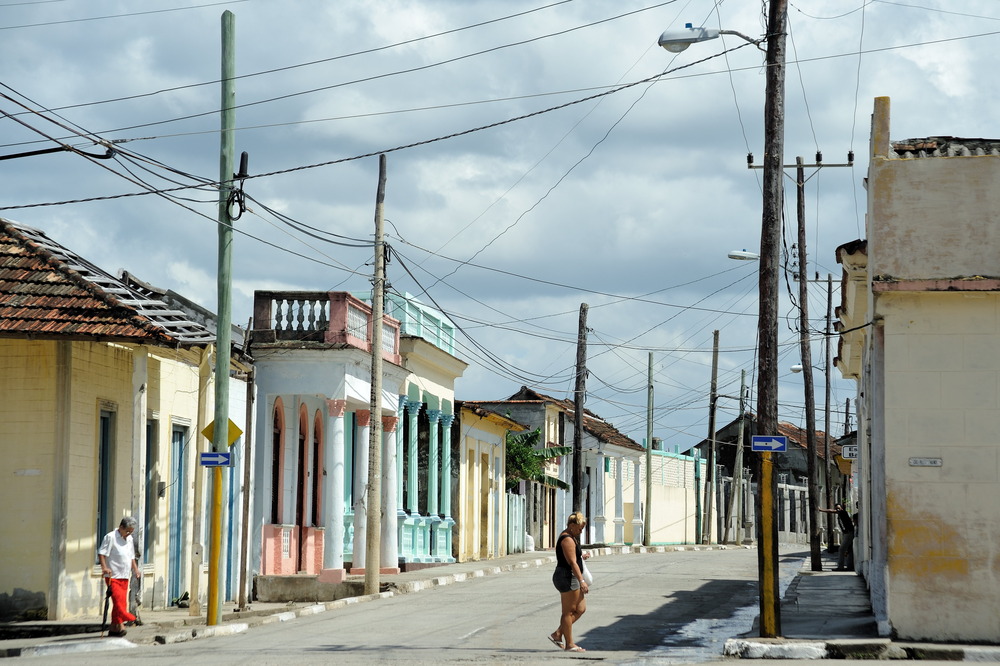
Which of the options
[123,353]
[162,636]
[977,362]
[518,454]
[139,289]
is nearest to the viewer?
[977,362]

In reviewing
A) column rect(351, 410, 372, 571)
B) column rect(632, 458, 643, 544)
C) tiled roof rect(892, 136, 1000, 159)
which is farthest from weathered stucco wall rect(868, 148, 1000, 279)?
column rect(632, 458, 643, 544)

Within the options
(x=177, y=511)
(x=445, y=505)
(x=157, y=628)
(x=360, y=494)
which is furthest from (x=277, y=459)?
(x=445, y=505)

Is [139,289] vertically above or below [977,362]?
above

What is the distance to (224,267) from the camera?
19.3 metres

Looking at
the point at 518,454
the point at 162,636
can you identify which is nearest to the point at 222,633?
the point at 162,636

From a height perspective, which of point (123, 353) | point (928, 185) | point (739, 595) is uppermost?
point (928, 185)

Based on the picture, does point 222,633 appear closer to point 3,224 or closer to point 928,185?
point 3,224

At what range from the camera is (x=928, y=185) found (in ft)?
53.3

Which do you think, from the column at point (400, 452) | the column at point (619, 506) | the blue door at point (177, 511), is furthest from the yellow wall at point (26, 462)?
the column at point (619, 506)

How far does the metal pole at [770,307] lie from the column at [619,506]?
146 feet

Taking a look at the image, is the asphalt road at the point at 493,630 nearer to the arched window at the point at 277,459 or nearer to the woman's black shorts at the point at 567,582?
the woman's black shorts at the point at 567,582

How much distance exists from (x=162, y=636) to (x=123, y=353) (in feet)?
16.1

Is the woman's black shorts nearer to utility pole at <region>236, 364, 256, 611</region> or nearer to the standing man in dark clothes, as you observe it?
utility pole at <region>236, 364, 256, 611</region>

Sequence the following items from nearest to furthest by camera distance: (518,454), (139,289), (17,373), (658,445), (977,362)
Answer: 1. (977,362)
2. (17,373)
3. (139,289)
4. (518,454)
5. (658,445)
